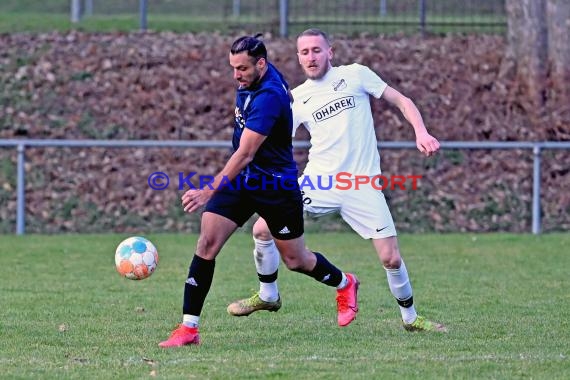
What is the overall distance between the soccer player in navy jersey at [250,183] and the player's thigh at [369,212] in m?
0.57

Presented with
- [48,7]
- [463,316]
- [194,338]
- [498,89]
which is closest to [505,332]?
[463,316]

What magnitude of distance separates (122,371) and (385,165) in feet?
36.4

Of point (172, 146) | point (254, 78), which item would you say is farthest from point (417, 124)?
point (172, 146)

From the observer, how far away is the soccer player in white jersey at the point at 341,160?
825cm

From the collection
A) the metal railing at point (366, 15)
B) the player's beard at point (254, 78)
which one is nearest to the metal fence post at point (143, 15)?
the metal railing at point (366, 15)

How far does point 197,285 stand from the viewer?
24.9 ft

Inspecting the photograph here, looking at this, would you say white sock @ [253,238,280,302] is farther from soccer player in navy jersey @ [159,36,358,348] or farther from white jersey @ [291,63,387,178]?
white jersey @ [291,63,387,178]

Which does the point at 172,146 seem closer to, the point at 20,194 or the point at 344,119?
the point at 20,194

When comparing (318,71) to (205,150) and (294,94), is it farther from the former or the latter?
(205,150)

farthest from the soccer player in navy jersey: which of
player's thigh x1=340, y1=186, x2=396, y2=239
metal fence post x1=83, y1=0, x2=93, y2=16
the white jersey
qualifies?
metal fence post x1=83, y1=0, x2=93, y2=16

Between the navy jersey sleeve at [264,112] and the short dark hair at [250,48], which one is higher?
the short dark hair at [250,48]

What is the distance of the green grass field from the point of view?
670 cm

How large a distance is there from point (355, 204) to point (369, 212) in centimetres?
13

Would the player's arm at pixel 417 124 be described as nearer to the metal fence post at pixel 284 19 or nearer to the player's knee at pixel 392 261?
the player's knee at pixel 392 261
